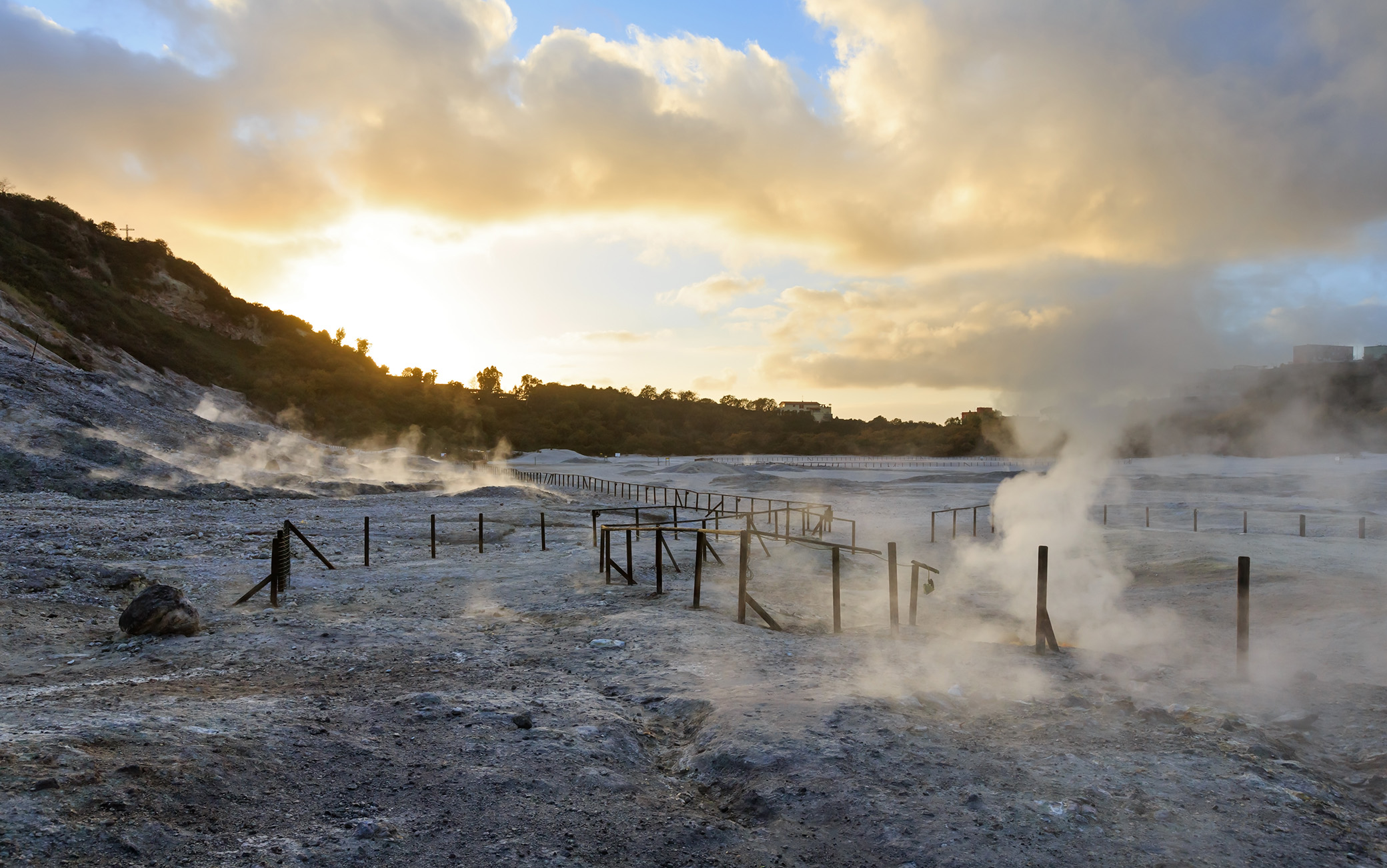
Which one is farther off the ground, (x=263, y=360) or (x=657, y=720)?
(x=263, y=360)

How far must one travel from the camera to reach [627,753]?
6.45m

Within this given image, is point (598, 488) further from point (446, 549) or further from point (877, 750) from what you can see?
point (877, 750)

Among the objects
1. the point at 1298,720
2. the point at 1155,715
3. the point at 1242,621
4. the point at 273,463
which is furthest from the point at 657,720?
the point at 273,463

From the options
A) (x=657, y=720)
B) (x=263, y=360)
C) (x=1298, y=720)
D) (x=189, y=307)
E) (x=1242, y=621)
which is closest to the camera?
(x=657, y=720)

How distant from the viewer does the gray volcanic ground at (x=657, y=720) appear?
4.82 metres

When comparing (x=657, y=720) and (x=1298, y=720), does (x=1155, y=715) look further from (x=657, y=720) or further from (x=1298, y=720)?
(x=657, y=720)

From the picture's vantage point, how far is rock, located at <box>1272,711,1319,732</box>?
7.47m

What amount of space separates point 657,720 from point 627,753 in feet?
3.12

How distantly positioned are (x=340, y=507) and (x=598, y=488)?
78.9 ft

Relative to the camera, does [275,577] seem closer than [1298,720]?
No

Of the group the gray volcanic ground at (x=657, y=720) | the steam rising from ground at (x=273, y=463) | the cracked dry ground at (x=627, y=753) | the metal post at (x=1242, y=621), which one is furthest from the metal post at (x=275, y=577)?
the steam rising from ground at (x=273, y=463)

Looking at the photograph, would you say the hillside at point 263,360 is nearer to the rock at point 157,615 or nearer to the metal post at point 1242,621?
the rock at point 157,615

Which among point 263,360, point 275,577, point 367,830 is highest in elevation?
point 263,360

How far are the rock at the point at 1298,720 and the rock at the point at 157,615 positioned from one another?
43.0 ft
